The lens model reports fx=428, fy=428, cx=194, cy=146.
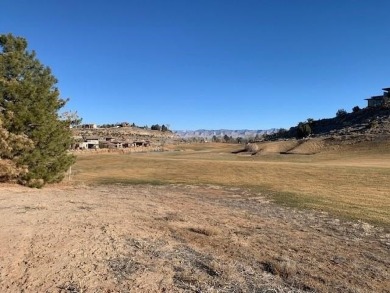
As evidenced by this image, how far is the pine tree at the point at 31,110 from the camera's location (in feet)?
82.0

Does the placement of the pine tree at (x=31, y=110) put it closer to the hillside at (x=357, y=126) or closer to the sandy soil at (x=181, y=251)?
the sandy soil at (x=181, y=251)

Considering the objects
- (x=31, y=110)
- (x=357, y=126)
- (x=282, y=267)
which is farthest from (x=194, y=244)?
(x=357, y=126)

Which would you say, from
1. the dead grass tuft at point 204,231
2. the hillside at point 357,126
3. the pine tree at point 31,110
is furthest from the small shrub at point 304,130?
the dead grass tuft at point 204,231

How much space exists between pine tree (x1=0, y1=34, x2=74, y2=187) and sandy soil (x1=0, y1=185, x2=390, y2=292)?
8856mm

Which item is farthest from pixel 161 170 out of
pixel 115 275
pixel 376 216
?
pixel 115 275

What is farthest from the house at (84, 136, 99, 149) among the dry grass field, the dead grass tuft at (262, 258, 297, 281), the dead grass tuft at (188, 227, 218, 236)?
the dead grass tuft at (262, 258, 297, 281)

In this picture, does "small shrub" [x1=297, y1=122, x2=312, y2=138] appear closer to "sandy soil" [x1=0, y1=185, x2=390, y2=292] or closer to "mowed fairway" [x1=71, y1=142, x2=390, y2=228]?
"mowed fairway" [x1=71, y1=142, x2=390, y2=228]

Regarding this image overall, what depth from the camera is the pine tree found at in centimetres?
2498

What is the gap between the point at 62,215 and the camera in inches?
575

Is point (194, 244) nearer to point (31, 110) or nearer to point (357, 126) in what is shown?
point (31, 110)

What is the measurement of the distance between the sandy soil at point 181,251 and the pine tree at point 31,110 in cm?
886

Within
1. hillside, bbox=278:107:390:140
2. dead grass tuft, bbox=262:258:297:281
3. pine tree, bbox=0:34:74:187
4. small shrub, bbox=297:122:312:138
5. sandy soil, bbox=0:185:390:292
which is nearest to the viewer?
sandy soil, bbox=0:185:390:292

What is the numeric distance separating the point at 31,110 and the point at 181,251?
18515 mm

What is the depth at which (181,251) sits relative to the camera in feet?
35.5
